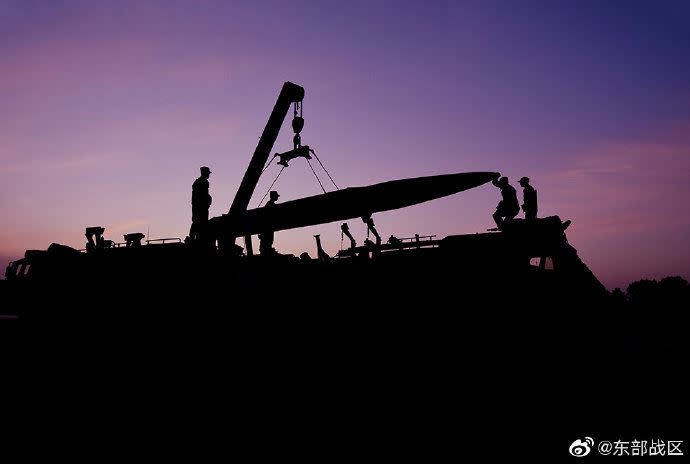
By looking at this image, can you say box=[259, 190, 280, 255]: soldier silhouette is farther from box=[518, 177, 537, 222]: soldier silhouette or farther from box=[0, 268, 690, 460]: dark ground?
box=[518, 177, 537, 222]: soldier silhouette

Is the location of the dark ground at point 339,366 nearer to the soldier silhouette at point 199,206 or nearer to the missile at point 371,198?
the soldier silhouette at point 199,206

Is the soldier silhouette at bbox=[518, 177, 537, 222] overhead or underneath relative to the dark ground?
overhead

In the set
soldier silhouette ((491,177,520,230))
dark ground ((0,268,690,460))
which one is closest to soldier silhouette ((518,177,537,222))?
soldier silhouette ((491,177,520,230))

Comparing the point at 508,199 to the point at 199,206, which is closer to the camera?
the point at 199,206

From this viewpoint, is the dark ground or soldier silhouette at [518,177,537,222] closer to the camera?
the dark ground

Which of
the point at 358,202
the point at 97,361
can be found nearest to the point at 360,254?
Answer: the point at 358,202

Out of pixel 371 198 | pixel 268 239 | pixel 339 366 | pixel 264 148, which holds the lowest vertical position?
pixel 339 366

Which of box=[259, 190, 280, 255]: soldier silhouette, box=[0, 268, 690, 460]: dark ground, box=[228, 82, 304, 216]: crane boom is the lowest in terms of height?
box=[0, 268, 690, 460]: dark ground

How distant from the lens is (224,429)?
7207 mm

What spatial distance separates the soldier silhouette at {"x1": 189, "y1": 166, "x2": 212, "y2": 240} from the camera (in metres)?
9.24

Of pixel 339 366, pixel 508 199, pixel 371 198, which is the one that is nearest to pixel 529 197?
pixel 508 199

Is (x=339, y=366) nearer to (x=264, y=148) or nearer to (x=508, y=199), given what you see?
(x=264, y=148)

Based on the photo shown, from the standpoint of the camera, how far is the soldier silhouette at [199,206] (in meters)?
9.24

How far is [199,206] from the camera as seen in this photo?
30.5 ft
